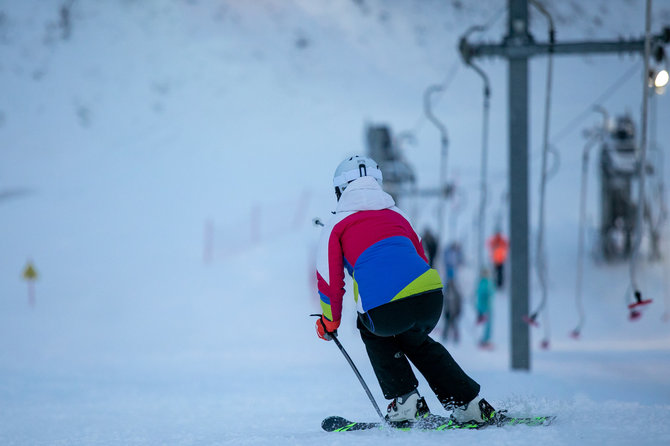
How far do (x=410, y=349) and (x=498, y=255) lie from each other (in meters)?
16.2

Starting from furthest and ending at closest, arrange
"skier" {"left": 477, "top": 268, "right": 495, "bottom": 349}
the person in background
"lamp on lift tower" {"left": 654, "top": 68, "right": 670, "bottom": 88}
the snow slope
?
the person in background, "skier" {"left": 477, "top": 268, "right": 495, "bottom": 349}, "lamp on lift tower" {"left": 654, "top": 68, "right": 670, "bottom": 88}, the snow slope

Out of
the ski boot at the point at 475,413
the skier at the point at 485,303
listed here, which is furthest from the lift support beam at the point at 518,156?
the ski boot at the point at 475,413

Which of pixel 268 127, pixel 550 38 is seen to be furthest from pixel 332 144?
pixel 550 38

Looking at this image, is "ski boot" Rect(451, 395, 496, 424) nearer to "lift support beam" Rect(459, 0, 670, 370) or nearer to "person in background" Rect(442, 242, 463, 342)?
"lift support beam" Rect(459, 0, 670, 370)

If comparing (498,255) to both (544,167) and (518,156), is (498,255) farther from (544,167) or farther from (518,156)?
(544,167)

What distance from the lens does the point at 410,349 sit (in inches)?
134

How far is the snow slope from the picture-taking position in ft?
17.1

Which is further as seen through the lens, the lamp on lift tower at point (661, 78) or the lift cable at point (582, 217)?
the lift cable at point (582, 217)

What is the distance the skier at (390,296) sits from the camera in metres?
3.29

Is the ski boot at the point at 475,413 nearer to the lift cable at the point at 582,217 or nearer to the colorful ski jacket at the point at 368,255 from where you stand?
the colorful ski jacket at the point at 368,255

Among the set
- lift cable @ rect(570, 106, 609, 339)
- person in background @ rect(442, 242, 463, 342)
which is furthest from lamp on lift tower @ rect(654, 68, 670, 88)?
person in background @ rect(442, 242, 463, 342)

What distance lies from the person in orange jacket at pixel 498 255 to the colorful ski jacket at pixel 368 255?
15.9 m

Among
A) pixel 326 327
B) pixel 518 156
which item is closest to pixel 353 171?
pixel 326 327

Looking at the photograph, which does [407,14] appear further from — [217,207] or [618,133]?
[618,133]
